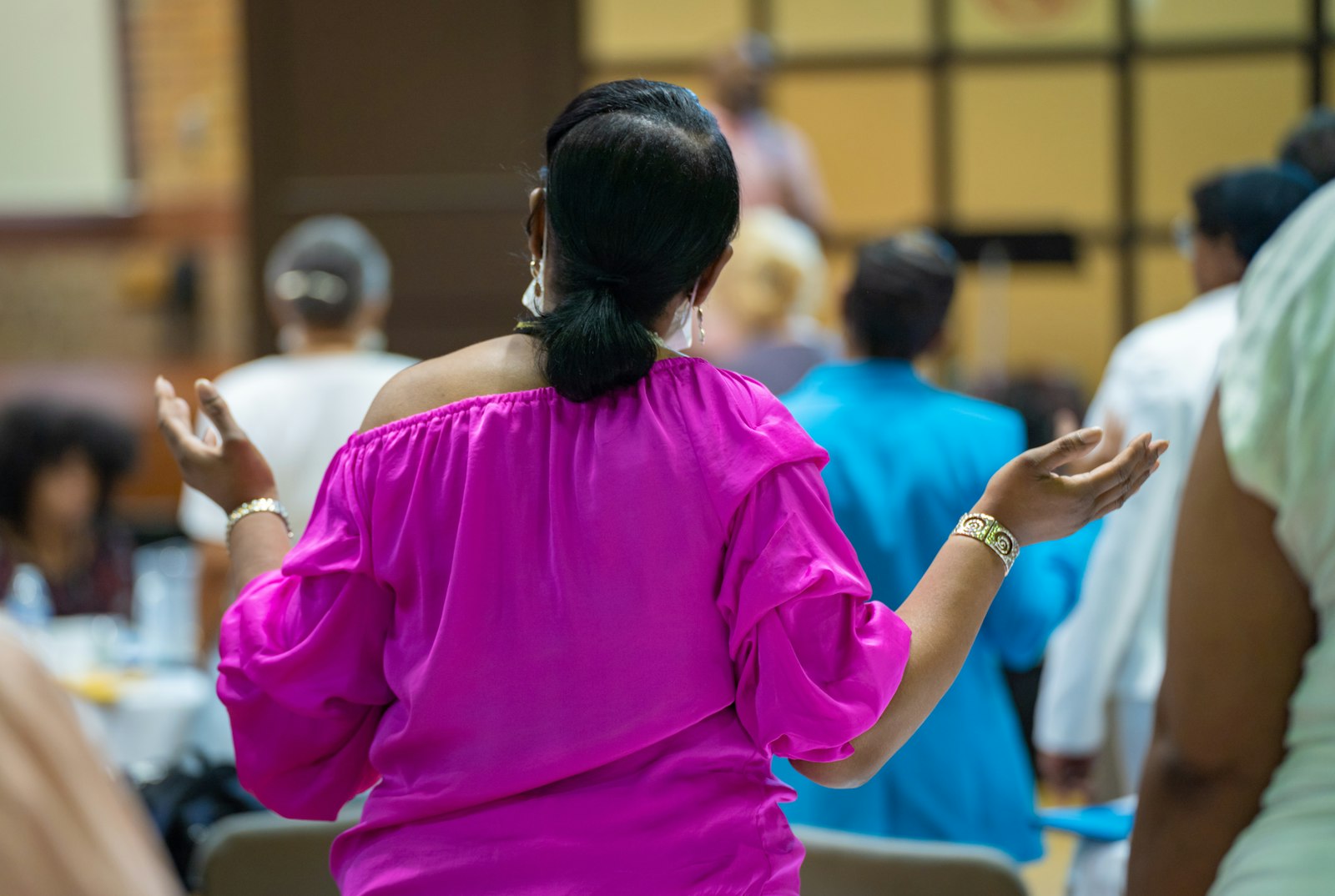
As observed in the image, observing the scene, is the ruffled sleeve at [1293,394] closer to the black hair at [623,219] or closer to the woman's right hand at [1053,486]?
the woman's right hand at [1053,486]

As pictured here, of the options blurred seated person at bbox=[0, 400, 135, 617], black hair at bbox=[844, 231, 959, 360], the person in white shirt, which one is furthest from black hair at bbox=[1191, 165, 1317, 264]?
blurred seated person at bbox=[0, 400, 135, 617]

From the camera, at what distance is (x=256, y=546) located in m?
1.40

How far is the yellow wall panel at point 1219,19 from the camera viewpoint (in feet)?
22.6

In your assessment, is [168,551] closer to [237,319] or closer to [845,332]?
[237,319]

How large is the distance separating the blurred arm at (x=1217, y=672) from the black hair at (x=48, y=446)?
443 centimetres

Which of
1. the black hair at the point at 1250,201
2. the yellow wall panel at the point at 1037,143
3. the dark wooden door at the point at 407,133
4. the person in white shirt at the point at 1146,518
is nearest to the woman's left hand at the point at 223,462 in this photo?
the person in white shirt at the point at 1146,518

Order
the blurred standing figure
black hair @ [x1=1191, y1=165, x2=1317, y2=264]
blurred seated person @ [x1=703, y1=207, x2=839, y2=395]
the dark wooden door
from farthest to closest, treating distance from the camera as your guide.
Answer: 1. the dark wooden door
2. the blurred standing figure
3. blurred seated person @ [x1=703, y1=207, x2=839, y2=395]
4. black hair @ [x1=1191, y1=165, x2=1317, y2=264]

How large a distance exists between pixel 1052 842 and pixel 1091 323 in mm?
2833

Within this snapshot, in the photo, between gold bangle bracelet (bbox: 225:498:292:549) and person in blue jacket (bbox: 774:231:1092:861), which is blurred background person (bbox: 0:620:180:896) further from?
person in blue jacket (bbox: 774:231:1092:861)

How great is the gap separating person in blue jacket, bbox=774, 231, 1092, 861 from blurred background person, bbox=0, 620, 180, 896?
5.98ft

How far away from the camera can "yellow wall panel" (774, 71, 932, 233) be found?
7035 millimetres

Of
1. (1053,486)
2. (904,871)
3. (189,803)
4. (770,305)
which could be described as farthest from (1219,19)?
(1053,486)

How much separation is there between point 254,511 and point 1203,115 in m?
6.35

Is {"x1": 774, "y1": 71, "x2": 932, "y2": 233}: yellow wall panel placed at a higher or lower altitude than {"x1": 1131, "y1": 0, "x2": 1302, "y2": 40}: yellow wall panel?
lower
